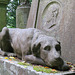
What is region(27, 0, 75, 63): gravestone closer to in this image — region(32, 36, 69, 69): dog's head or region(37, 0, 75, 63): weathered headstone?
region(37, 0, 75, 63): weathered headstone

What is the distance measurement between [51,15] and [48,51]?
2.56m

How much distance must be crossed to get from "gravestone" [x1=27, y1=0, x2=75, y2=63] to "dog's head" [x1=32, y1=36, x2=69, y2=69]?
1.25 m

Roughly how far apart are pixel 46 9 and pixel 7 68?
2.89m

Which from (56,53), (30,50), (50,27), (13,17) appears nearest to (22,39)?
(30,50)

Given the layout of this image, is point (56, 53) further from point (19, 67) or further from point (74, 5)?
point (74, 5)

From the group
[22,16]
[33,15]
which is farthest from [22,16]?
[33,15]

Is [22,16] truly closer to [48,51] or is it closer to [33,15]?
[33,15]

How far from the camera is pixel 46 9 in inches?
218

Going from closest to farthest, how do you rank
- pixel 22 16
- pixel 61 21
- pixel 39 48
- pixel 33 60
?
pixel 39 48 < pixel 33 60 < pixel 61 21 < pixel 22 16

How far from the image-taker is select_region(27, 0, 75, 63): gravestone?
4.16 m

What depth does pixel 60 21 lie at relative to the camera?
15.5 ft

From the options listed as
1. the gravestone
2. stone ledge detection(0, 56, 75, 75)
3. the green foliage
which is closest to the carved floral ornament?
the gravestone

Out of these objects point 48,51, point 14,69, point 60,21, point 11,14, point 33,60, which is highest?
point 11,14

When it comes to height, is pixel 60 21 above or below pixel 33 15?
below
